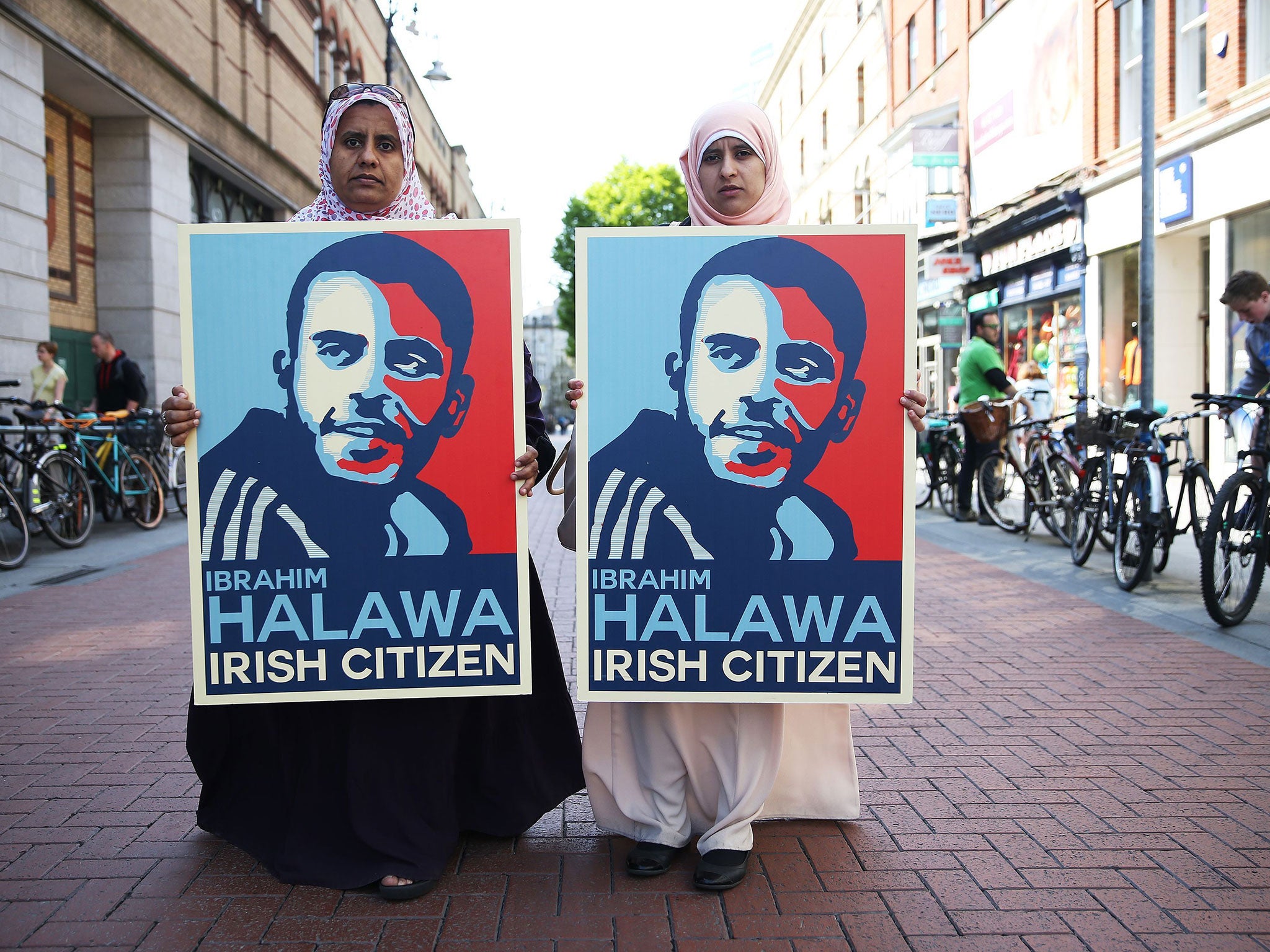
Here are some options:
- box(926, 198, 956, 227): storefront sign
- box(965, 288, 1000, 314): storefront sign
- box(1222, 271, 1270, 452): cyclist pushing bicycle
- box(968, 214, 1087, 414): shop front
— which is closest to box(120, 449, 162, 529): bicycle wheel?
box(1222, 271, 1270, 452): cyclist pushing bicycle

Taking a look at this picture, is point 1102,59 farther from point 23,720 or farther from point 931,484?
point 23,720

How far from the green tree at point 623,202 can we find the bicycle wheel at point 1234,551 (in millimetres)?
46397

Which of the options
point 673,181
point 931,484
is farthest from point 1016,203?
point 673,181

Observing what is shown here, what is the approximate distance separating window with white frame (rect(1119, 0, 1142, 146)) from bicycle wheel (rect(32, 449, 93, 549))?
50.1ft

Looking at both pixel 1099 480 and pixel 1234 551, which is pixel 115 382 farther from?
pixel 1234 551

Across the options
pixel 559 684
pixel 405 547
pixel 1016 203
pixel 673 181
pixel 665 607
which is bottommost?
pixel 559 684

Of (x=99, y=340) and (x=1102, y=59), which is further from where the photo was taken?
(x=1102, y=59)

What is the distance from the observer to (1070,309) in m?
18.3

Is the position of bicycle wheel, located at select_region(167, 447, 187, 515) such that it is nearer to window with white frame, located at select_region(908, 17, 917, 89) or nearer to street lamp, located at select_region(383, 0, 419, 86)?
street lamp, located at select_region(383, 0, 419, 86)

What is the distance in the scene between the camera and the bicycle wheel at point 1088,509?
26.5 ft

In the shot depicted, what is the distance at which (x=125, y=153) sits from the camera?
14.9 meters

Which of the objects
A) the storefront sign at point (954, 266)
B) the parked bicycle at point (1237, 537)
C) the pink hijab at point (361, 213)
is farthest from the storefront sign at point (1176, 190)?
the pink hijab at point (361, 213)

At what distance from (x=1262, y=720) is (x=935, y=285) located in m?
21.0

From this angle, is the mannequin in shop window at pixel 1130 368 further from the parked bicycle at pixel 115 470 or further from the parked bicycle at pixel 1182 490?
the parked bicycle at pixel 115 470
